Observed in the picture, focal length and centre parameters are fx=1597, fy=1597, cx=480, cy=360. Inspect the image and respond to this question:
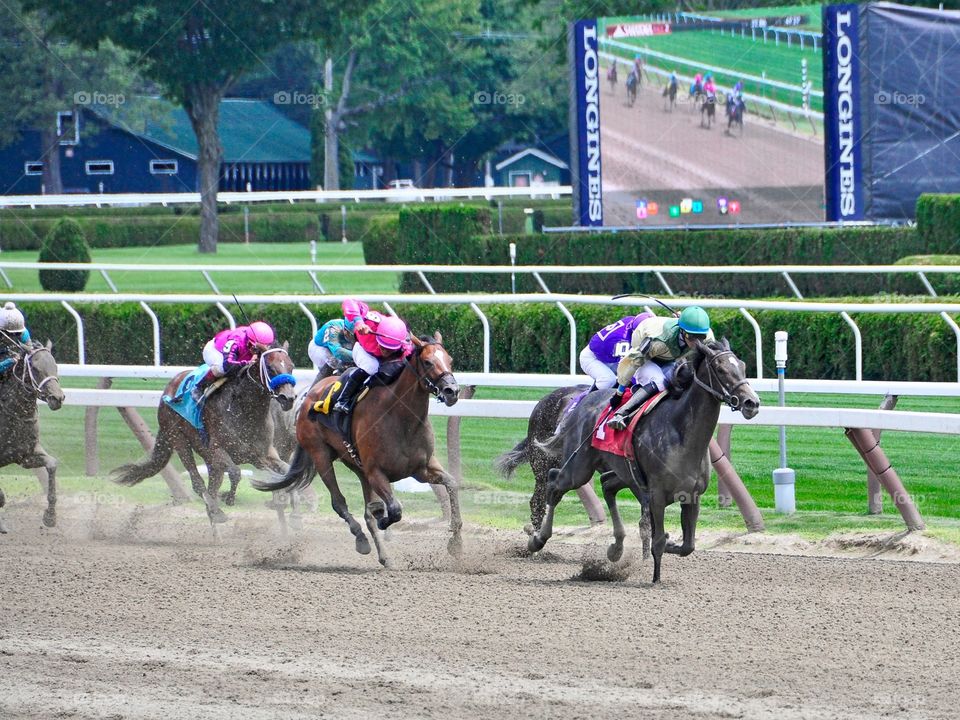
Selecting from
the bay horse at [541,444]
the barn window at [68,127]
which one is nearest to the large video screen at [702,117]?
the bay horse at [541,444]

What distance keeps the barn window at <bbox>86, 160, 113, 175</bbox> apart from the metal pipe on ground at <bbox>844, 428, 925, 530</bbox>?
35772mm

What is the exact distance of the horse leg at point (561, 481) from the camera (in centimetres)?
694

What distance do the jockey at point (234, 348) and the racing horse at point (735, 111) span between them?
9561 mm

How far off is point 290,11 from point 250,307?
42.3 ft

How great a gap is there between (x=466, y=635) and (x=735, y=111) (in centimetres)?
1212

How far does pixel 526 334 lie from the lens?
12047 mm

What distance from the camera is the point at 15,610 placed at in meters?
6.08

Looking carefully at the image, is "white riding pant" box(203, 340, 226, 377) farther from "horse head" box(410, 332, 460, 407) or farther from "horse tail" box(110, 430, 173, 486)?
"horse head" box(410, 332, 460, 407)

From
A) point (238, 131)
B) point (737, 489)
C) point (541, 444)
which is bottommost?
point (737, 489)

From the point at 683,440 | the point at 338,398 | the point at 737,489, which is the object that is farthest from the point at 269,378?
the point at 683,440

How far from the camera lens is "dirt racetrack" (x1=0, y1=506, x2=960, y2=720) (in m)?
4.62

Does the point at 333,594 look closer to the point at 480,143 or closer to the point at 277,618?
the point at 277,618

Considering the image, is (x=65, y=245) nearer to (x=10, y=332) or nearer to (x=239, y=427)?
(x=10, y=332)

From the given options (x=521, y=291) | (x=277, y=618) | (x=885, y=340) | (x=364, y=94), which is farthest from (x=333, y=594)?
(x=364, y=94)
